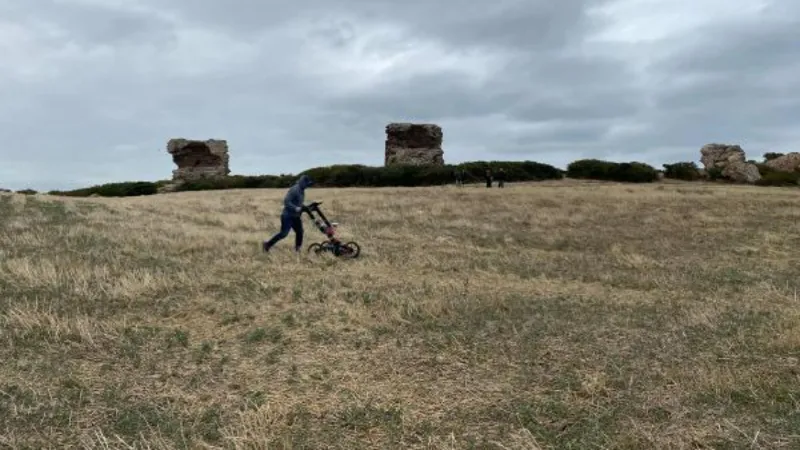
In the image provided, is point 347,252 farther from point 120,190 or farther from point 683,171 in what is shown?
point 120,190

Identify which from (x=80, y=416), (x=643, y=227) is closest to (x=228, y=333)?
(x=80, y=416)

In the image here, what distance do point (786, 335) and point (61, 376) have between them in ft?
28.2

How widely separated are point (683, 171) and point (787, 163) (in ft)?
41.0

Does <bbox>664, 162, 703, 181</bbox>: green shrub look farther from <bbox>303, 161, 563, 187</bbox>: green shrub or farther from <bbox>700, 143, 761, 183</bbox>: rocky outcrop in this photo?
<bbox>303, 161, 563, 187</bbox>: green shrub

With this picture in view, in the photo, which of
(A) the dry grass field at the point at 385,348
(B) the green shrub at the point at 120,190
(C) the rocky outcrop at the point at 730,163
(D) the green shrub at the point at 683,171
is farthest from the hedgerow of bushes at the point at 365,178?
(A) the dry grass field at the point at 385,348

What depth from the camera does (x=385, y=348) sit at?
8109 millimetres

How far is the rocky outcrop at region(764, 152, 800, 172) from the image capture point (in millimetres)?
56037

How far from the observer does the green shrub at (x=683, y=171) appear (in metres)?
52.1

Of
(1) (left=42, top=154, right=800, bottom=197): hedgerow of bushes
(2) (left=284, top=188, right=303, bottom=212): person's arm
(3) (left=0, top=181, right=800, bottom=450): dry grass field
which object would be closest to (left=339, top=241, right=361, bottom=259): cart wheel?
(3) (left=0, top=181, right=800, bottom=450): dry grass field

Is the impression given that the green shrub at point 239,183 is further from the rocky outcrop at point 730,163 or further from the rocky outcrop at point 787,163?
the rocky outcrop at point 787,163

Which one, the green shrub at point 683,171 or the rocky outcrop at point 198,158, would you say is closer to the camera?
the green shrub at point 683,171

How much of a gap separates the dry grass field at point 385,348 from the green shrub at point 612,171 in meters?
36.2

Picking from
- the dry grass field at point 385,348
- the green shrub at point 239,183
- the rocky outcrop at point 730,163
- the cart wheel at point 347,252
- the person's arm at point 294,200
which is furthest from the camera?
the green shrub at point 239,183

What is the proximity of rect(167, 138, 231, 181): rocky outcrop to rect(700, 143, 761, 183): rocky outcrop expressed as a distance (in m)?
42.9
